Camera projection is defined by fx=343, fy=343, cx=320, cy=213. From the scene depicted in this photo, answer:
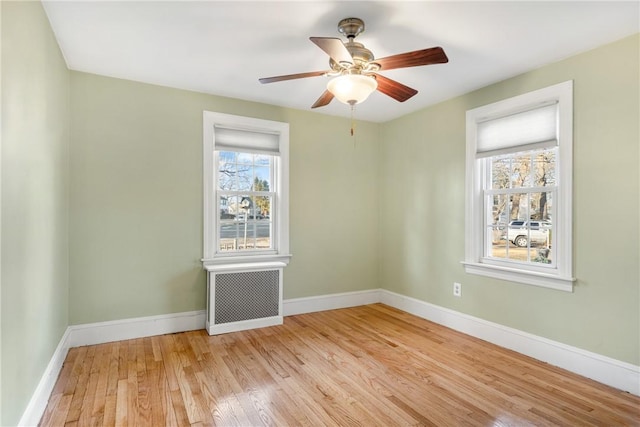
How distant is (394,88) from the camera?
8.32 ft

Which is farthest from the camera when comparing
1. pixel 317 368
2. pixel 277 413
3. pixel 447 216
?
pixel 447 216

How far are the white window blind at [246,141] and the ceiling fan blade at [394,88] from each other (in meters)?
1.72

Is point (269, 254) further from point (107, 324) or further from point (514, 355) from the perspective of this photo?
point (514, 355)

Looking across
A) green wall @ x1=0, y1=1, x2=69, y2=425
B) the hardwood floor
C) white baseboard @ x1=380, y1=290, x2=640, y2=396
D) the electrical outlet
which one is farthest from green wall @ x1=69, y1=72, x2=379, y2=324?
the electrical outlet

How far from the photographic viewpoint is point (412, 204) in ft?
13.8

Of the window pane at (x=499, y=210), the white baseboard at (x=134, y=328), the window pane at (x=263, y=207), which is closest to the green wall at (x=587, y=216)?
the window pane at (x=499, y=210)

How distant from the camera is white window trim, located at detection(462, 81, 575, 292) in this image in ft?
8.95

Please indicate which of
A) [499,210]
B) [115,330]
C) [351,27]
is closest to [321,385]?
[115,330]

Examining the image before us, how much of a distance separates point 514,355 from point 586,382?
537 millimetres

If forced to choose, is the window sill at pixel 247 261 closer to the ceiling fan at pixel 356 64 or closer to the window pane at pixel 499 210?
the ceiling fan at pixel 356 64

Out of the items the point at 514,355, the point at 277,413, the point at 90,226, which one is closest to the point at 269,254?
the point at 90,226

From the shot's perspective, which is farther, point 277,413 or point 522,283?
point 522,283

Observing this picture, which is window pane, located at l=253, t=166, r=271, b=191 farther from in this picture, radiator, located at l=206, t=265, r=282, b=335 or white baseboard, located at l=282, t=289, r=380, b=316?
white baseboard, located at l=282, t=289, r=380, b=316

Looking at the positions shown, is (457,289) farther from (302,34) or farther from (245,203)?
Result: (302,34)
